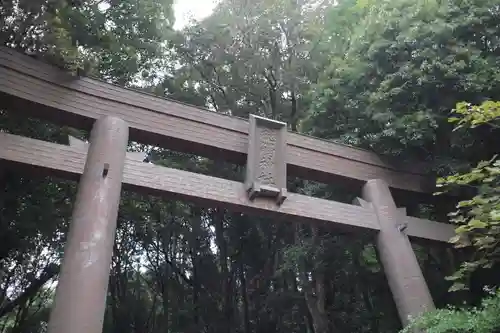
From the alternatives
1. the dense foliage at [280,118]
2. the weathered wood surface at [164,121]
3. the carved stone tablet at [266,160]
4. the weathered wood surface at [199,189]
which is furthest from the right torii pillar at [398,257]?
the carved stone tablet at [266,160]

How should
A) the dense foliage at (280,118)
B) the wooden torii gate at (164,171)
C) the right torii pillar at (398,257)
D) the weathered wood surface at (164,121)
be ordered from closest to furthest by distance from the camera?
1. the wooden torii gate at (164,171)
2. the weathered wood surface at (164,121)
3. the right torii pillar at (398,257)
4. the dense foliage at (280,118)

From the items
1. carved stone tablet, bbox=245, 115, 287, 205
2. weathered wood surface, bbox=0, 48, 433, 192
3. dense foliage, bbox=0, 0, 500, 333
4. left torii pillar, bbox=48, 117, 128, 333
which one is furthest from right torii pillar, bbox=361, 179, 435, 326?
left torii pillar, bbox=48, 117, 128, 333

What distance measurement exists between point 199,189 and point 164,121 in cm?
113

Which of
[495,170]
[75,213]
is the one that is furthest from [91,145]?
[495,170]

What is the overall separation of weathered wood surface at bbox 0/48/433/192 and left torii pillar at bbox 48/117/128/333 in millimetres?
334

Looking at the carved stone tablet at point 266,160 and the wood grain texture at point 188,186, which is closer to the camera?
the wood grain texture at point 188,186

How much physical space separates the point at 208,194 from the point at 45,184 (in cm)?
413

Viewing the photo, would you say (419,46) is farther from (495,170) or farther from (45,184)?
(45,184)

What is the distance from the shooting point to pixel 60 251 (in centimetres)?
1291

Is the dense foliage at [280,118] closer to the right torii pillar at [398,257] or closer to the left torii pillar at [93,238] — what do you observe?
the right torii pillar at [398,257]

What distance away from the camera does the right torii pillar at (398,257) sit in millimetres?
6758

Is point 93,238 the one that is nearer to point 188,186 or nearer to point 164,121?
point 188,186

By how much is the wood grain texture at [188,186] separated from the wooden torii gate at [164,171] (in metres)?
0.01

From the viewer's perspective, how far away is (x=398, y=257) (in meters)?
7.12
